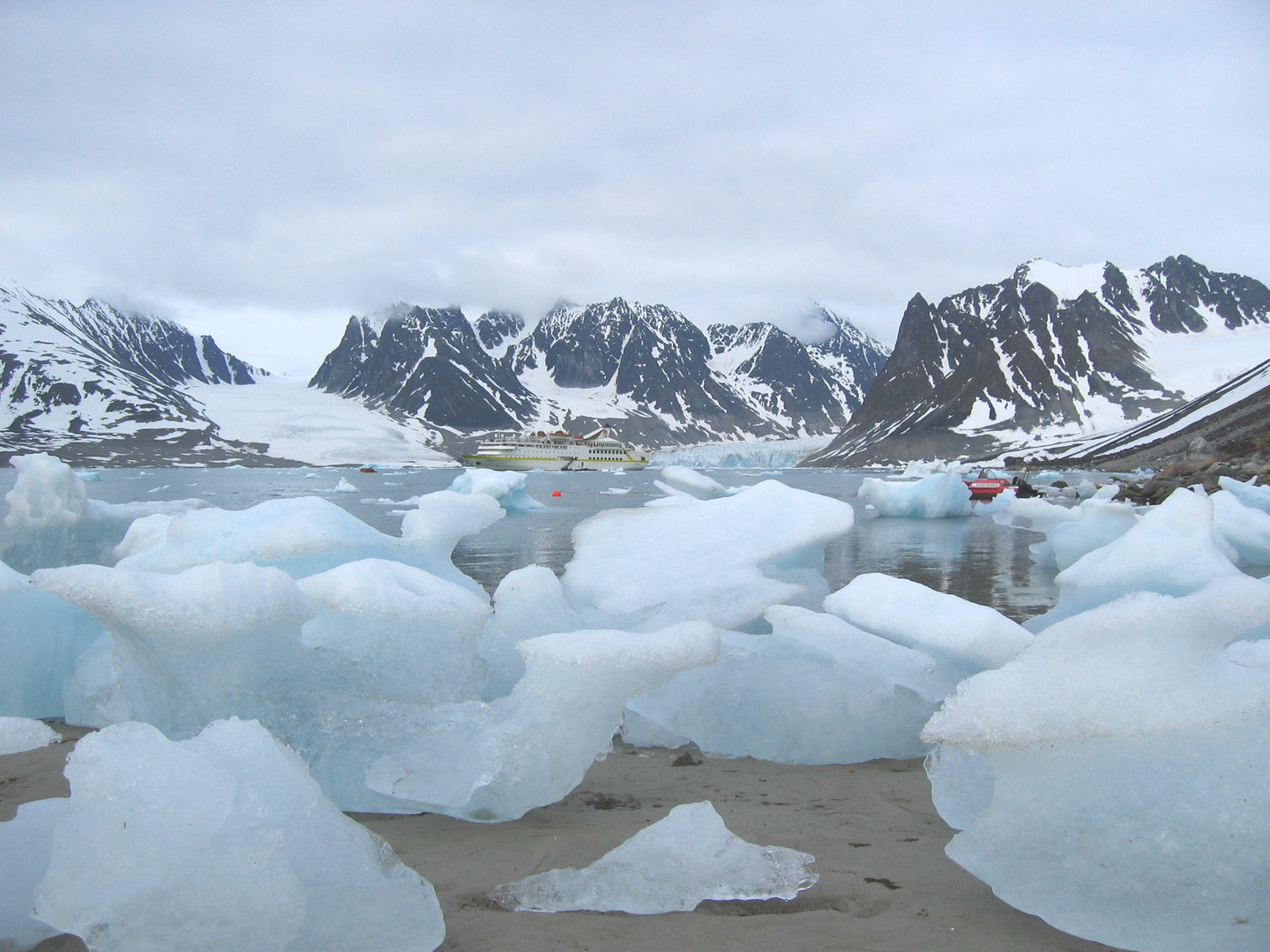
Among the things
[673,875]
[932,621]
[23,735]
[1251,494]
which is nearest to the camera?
[673,875]

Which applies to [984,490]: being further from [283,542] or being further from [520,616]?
[283,542]

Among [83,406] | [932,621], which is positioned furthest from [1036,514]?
[83,406]

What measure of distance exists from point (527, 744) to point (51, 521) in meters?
10.0

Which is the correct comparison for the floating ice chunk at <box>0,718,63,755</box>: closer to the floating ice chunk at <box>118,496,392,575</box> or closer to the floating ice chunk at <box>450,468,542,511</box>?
the floating ice chunk at <box>118,496,392,575</box>

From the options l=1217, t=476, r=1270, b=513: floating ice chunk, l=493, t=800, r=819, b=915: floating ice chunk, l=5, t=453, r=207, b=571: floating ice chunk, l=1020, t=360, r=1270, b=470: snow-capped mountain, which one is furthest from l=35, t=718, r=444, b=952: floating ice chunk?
l=1020, t=360, r=1270, b=470: snow-capped mountain

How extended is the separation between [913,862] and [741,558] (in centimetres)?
294

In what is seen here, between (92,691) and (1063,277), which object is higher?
(1063,277)

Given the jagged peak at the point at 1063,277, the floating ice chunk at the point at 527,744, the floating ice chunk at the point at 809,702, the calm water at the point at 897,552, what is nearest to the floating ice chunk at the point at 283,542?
the floating ice chunk at the point at 809,702

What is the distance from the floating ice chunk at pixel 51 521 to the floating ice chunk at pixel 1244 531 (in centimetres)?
1466

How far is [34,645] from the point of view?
4.83 meters

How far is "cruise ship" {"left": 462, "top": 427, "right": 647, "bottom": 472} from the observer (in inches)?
3314

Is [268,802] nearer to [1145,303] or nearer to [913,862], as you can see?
[913,862]

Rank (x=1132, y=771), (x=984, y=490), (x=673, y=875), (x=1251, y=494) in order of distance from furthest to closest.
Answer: (x=984, y=490) → (x=1251, y=494) → (x=673, y=875) → (x=1132, y=771)

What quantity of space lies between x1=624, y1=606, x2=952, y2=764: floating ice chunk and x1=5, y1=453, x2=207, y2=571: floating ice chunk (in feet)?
28.7
